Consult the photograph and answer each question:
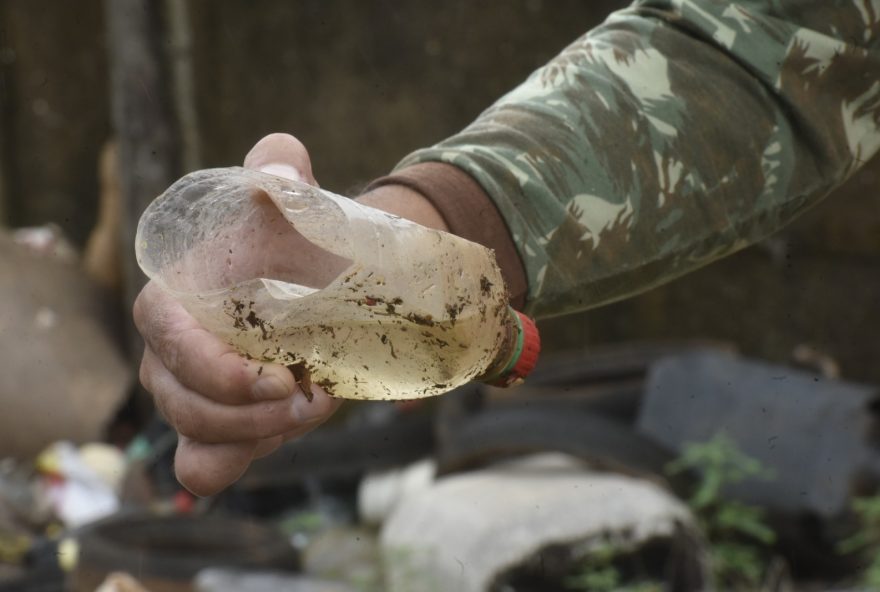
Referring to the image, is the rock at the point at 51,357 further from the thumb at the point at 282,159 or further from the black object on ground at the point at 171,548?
the thumb at the point at 282,159

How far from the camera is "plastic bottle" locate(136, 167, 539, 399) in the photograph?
1.17 m

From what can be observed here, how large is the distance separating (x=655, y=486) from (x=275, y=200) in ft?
9.90

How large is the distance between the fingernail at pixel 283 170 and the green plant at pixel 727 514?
296 centimetres

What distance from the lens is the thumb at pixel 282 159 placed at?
1.26m

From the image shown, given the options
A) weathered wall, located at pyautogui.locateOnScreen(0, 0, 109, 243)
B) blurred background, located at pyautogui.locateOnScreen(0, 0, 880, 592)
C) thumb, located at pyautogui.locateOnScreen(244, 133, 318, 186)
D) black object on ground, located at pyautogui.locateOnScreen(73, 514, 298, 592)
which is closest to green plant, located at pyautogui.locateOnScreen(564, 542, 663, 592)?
black object on ground, located at pyautogui.locateOnScreen(73, 514, 298, 592)

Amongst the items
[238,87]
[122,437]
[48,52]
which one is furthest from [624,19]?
[48,52]

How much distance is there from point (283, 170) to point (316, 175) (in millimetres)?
4302

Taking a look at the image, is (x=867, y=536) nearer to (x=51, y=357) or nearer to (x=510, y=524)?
(x=510, y=524)

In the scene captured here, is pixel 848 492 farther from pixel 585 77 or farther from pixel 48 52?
pixel 48 52

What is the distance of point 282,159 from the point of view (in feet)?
4.18

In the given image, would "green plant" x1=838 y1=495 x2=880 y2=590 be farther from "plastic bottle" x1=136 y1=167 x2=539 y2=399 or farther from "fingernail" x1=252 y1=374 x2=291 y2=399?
"fingernail" x1=252 y1=374 x2=291 y2=399

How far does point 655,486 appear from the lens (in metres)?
3.98

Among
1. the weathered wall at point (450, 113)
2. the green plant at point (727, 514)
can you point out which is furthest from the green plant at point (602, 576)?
the weathered wall at point (450, 113)

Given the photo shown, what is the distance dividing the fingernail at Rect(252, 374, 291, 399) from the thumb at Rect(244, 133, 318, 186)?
207 millimetres
